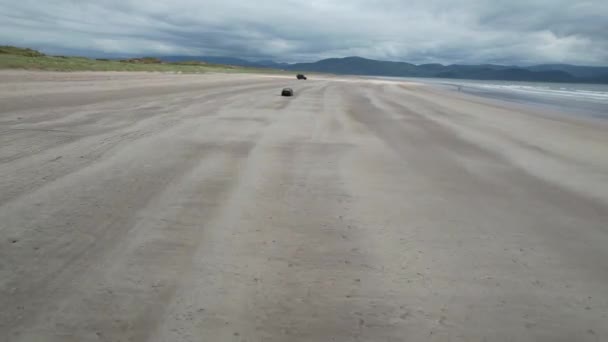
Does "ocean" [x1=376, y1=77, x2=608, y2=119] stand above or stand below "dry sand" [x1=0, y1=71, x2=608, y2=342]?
above

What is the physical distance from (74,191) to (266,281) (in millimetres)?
2412

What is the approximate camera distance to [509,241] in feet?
9.39

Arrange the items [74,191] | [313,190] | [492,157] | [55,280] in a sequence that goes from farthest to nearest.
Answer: [492,157]
[313,190]
[74,191]
[55,280]

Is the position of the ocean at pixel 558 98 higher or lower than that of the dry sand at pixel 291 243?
higher

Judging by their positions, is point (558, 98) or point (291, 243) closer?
point (291, 243)

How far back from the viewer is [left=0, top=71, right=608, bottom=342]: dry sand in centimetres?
186

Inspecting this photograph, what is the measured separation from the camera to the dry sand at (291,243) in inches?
73.3

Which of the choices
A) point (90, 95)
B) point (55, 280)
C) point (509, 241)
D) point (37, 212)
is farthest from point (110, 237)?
point (90, 95)

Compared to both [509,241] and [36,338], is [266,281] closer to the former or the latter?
→ [36,338]

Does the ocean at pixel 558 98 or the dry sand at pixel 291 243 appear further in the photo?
the ocean at pixel 558 98

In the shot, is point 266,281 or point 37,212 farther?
point 37,212

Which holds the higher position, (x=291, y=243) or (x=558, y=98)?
(x=558, y=98)

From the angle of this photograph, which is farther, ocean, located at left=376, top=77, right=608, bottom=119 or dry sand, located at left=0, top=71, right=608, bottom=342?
ocean, located at left=376, top=77, right=608, bottom=119

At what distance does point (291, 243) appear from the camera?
2.69 metres
